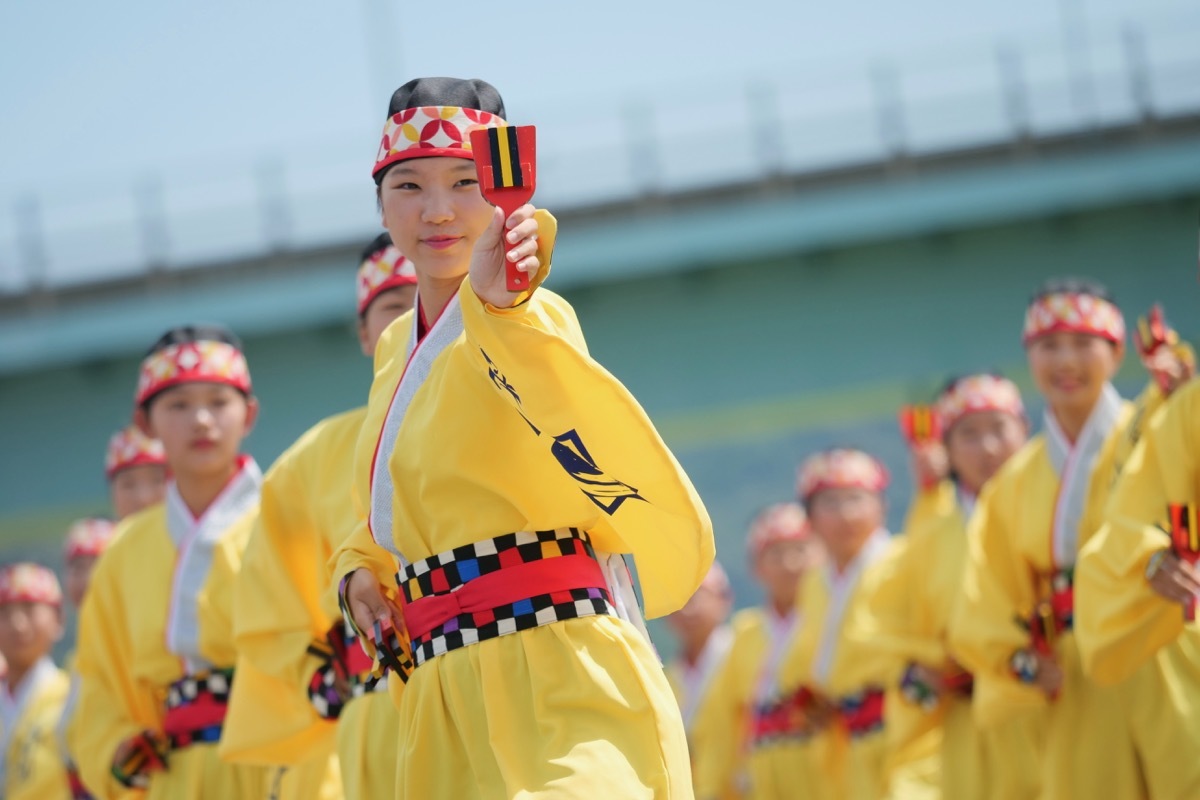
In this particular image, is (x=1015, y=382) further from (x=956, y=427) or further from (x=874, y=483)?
(x=956, y=427)

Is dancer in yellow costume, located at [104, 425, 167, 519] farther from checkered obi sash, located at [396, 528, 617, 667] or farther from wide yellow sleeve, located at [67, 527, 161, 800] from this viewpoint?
checkered obi sash, located at [396, 528, 617, 667]

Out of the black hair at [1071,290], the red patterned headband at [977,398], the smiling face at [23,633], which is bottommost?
the smiling face at [23,633]

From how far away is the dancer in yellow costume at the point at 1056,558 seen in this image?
16.9ft

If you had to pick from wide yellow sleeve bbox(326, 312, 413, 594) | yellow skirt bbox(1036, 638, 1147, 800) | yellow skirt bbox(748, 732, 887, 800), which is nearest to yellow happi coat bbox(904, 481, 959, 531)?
yellow skirt bbox(748, 732, 887, 800)

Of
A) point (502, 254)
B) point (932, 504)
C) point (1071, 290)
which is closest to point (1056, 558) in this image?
point (1071, 290)

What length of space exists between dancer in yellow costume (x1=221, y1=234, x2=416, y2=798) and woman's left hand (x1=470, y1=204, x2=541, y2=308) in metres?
1.64

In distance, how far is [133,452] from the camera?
7.46 m

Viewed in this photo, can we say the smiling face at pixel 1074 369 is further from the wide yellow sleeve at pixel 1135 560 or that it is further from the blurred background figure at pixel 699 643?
the blurred background figure at pixel 699 643

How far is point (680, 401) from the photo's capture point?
12.8 metres

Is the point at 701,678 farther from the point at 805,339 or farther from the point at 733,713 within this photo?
the point at 805,339

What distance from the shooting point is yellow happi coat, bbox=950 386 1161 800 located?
5086 mm

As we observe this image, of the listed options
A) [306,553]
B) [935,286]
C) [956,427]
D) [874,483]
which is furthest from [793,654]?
[935,286]

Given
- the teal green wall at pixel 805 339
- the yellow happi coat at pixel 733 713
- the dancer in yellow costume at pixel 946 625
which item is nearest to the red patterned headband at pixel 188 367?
the dancer in yellow costume at pixel 946 625

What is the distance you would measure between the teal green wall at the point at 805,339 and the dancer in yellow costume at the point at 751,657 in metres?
3.02
